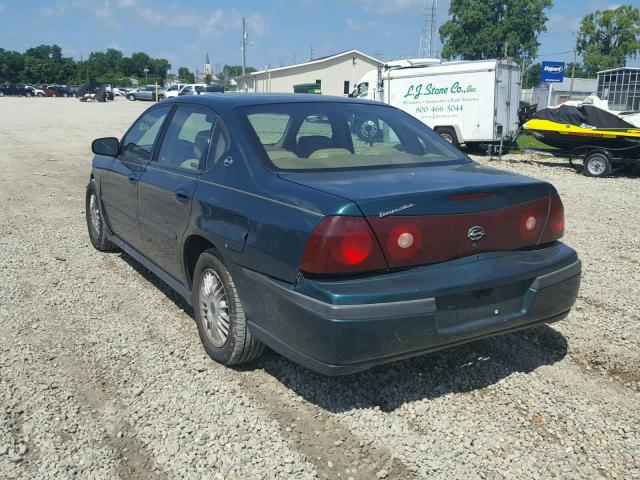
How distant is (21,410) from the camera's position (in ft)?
10.5

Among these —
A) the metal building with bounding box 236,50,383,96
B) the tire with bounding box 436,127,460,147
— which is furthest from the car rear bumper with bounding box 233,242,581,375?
the metal building with bounding box 236,50,383,96

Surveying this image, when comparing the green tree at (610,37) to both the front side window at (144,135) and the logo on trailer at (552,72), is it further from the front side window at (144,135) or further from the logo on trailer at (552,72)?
the front side window at (144,135)

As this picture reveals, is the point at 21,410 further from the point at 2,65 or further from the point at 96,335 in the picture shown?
the point at 2,65

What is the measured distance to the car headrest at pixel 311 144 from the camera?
3646 millimetres

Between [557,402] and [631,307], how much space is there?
1.91 m

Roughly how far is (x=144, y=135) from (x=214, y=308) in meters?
1.96

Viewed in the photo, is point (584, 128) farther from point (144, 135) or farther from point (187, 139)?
point (187, 139)

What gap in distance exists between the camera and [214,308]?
367 cm

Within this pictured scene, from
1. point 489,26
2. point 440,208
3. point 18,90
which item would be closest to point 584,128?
point 440,208

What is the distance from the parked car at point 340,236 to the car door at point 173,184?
2 cm

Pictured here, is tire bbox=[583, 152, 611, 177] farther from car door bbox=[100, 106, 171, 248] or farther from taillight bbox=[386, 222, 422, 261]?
taillight bbox=[386, 222, 422, 261]

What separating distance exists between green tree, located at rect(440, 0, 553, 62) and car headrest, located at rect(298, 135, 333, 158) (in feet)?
258

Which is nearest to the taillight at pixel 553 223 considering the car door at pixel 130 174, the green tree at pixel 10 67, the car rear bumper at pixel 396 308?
the car rear bumper at pixel 396 308

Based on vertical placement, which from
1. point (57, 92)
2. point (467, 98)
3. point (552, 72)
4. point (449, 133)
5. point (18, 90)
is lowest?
point (449, 133)
